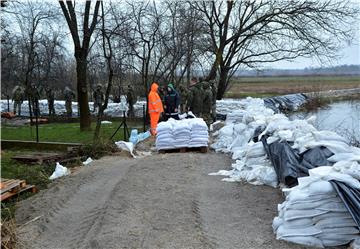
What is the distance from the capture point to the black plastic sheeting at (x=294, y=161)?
5898 millimetres

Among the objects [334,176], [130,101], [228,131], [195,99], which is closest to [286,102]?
[130,101]

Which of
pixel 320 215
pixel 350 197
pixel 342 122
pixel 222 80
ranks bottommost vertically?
pixel 320 215

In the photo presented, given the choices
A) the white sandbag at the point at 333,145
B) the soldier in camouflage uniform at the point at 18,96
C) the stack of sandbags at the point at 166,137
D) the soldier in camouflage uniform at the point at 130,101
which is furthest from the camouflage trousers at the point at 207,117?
the soldier in camouflage uniform at the point at 18,96

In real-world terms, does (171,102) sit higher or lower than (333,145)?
higher

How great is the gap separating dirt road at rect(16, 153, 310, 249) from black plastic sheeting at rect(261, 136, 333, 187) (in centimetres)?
29

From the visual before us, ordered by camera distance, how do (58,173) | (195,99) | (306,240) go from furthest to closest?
(195,99)
(58,173)
(306,240)

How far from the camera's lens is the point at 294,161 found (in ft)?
20.2

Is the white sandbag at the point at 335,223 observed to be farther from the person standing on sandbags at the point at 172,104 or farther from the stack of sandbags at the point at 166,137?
the person standing on sandbags at the point at 172,104

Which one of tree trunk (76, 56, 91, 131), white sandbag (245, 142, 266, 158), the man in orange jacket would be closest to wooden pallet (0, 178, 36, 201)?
white sandbag (245, 142, 266, 158)

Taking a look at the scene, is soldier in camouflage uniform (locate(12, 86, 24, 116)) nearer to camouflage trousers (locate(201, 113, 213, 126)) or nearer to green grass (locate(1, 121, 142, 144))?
green grass (locate(1, 121, 142, 144))

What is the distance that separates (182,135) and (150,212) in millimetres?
4744

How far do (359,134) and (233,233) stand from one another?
30.5 feet

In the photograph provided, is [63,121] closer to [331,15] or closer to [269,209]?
[331,15]

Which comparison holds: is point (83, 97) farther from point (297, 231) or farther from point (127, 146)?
point (297, 231)
